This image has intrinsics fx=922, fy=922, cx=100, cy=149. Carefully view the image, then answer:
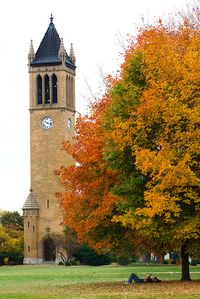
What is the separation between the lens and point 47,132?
12456 centimetres

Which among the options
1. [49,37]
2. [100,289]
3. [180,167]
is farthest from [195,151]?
[49,37]

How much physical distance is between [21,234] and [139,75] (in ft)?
299

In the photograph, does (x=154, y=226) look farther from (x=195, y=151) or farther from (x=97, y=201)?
(x=97, y=201)

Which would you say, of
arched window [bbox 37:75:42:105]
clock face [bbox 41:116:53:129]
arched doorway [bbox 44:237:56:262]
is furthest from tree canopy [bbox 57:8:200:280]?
arched window [bbox 37:75:42:105]

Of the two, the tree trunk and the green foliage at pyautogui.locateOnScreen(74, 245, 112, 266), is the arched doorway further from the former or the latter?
the tree trunk

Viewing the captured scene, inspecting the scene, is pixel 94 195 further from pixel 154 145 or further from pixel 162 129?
pixel 162 129

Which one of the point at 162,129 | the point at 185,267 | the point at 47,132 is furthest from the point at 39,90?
the point at 162,129

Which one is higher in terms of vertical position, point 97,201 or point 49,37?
point 49,37

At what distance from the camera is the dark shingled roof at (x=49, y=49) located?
126 metres

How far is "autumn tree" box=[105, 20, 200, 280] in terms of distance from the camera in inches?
1417

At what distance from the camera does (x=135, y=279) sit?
41.2 metres

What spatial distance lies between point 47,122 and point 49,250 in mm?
17535

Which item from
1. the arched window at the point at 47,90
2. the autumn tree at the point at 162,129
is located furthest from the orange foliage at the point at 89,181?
the arched window at the point at 47,90

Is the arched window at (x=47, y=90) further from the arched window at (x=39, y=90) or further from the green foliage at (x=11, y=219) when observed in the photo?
the green foliage at (x=11, y=219)
